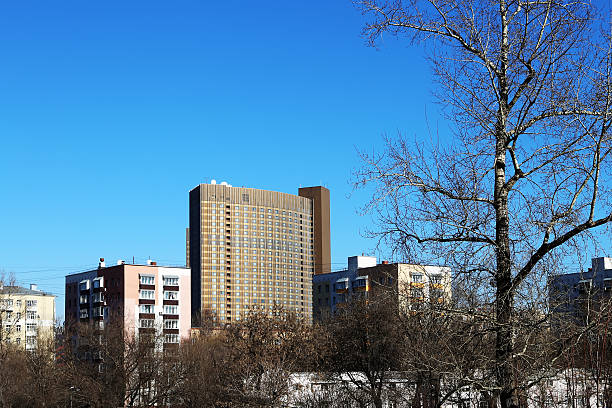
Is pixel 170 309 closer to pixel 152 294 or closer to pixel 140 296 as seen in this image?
pixel 152 294

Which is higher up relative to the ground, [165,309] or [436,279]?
[436,279]

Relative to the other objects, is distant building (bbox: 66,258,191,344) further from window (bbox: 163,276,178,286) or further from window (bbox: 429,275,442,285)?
window (bbox: 429,275,442,285)

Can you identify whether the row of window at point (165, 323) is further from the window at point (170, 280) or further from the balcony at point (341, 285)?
the balcony at point (341, 285)

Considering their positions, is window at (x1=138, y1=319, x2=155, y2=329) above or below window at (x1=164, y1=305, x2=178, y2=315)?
below

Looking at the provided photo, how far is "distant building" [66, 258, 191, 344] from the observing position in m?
115

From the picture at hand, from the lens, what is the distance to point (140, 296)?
116 meters

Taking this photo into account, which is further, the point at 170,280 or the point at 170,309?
the point at 170,280

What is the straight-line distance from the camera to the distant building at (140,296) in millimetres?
114625

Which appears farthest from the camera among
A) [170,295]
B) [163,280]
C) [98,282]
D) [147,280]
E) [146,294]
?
[170,295]

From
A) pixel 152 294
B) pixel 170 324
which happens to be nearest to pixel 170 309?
pixel 170 324

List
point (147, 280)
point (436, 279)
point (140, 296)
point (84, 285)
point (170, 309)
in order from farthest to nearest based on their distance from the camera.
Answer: point (84, 285)
point (170, 309)
point (147, 280)
point (140, 296)
point (436, 279)

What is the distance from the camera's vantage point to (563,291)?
10.2 meters

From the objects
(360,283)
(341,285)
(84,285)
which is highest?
(84,285)

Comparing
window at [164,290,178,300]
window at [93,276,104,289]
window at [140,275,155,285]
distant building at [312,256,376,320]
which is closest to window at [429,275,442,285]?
window at [140,275,155,285]
